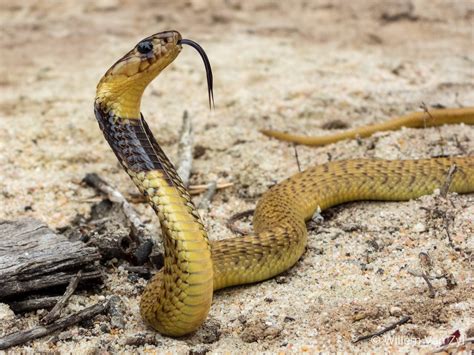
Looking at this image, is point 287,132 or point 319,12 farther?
point 319,12

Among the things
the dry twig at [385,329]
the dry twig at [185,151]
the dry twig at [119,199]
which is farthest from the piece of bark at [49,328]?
→ the dry twig at [185,151]

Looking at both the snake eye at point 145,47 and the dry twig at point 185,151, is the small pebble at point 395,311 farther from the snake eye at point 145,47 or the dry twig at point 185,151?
the dry twig at point 185,151

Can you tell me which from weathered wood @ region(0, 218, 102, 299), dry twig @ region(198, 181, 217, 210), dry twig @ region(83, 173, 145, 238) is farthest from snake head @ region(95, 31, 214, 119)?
dry twig @ region(198, 181, 217, 210)

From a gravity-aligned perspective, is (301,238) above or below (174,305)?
below

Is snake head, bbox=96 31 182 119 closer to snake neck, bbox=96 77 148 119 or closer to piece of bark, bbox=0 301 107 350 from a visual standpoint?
snake neck, bbox=96 77 148 119

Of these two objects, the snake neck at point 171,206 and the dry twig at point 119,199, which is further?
the dry twig at point 119,199

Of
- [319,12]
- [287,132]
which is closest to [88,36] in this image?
[319,12]

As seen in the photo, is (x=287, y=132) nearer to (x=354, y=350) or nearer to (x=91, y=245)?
(x=91, y=245)
